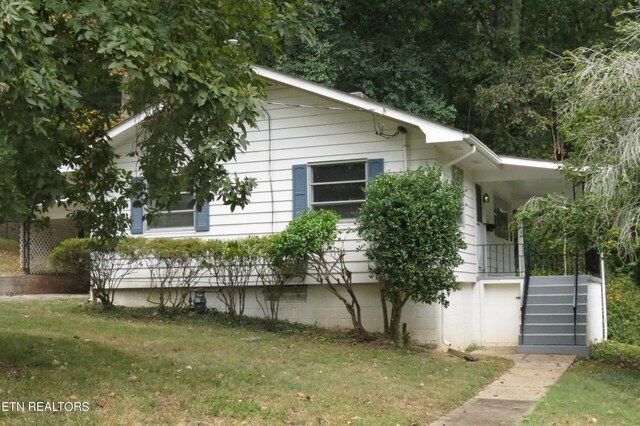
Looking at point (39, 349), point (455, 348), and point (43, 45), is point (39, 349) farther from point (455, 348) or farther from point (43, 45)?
point (455, 348)

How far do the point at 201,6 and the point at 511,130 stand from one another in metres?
16.8

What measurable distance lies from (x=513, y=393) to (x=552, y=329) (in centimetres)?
496

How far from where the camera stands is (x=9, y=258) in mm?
19922

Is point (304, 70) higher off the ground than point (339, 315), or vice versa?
point (304, 70)

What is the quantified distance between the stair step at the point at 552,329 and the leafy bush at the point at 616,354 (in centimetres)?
52

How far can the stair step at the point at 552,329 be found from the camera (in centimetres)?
1368

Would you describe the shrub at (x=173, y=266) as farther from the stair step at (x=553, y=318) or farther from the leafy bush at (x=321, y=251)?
the stair step at (x=553, y=318)

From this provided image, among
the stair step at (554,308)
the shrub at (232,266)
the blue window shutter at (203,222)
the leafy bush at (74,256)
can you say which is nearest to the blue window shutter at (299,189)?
the shrub at (232,266)

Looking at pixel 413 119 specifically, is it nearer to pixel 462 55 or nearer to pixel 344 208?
pixel 344 208

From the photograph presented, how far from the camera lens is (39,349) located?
28.7 ft

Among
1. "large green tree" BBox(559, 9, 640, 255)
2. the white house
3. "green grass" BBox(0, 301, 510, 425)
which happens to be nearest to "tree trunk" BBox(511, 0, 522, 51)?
the white house

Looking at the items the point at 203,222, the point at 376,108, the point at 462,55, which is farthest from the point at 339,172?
the point at 462,55

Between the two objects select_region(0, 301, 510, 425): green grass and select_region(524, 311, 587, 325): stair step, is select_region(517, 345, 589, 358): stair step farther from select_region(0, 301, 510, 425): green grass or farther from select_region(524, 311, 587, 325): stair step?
select_region(0, 301, 510, 425): green grass

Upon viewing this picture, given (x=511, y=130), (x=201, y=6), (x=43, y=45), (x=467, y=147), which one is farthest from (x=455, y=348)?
(x=511, y=130)
